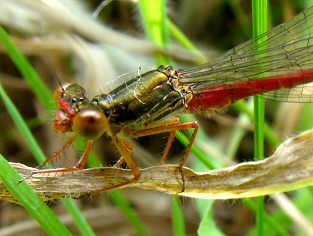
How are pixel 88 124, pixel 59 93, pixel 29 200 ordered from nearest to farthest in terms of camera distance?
pixel 29 200 < pixel 88 124 < pixel 59 93

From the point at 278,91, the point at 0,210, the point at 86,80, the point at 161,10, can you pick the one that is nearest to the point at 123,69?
the point at 86,80

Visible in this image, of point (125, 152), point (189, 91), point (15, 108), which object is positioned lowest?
point (125, 152)

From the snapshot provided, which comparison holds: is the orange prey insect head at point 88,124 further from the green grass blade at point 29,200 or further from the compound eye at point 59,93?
the green grass blade at point 29,200

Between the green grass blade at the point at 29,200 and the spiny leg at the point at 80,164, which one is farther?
the spiny leg at the point at 80,164

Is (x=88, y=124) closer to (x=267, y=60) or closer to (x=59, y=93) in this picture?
(x=59, y=93)

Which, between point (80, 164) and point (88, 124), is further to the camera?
point (80, 164)

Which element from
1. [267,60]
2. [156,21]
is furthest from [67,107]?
[267,60]

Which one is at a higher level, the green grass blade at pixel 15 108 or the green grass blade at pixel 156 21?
the green grass blade at pixel 156 21

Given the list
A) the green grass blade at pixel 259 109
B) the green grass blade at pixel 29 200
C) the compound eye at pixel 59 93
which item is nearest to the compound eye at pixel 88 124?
the compound eye at pixel 59 93
